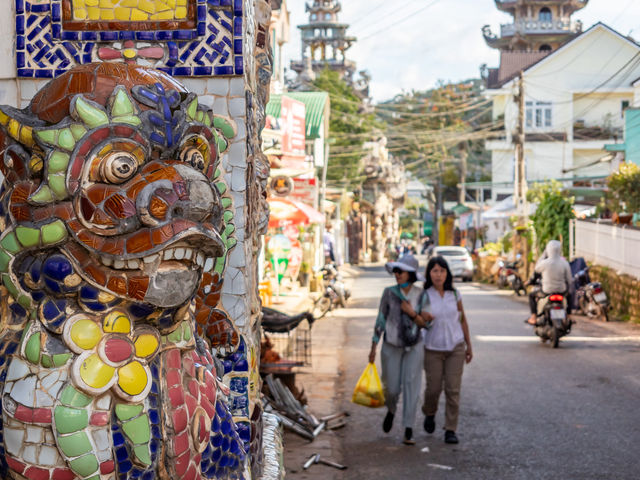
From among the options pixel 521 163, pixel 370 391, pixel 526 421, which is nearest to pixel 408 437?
pixel 370 391

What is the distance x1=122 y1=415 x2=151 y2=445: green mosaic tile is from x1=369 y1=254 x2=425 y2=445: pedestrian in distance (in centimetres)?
568

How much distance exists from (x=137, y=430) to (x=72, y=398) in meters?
0.24

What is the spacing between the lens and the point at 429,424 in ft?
29.3

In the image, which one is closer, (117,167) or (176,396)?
(117,167)

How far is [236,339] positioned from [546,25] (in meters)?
60.4

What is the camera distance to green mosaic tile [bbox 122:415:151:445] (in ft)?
9.86

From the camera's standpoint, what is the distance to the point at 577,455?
802 cm

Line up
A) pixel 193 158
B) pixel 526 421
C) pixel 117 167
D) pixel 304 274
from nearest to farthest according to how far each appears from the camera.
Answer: pixel 117 167 → pixel 193 158 → pixel 526 421 → pixel 304 274

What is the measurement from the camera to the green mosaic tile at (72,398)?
9.60 feet

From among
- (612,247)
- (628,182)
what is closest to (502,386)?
(612,247)

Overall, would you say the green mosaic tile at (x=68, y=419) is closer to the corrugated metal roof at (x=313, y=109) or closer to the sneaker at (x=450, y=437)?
the sneaker at (x=450, y=437)

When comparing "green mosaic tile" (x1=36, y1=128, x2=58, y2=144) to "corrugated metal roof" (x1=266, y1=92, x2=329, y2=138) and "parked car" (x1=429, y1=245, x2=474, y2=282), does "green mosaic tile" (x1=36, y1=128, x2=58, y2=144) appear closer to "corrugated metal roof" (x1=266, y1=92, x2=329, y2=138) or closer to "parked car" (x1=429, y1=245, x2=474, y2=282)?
"corrugated metal roof" (x1=266, y1=92, x2=329, y2=138)

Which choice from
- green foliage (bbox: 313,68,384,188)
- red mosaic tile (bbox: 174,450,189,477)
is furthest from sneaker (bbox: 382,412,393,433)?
green foliage (bbox: 313,68,384,188)

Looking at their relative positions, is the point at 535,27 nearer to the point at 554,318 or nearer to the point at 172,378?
the point at 554,318
